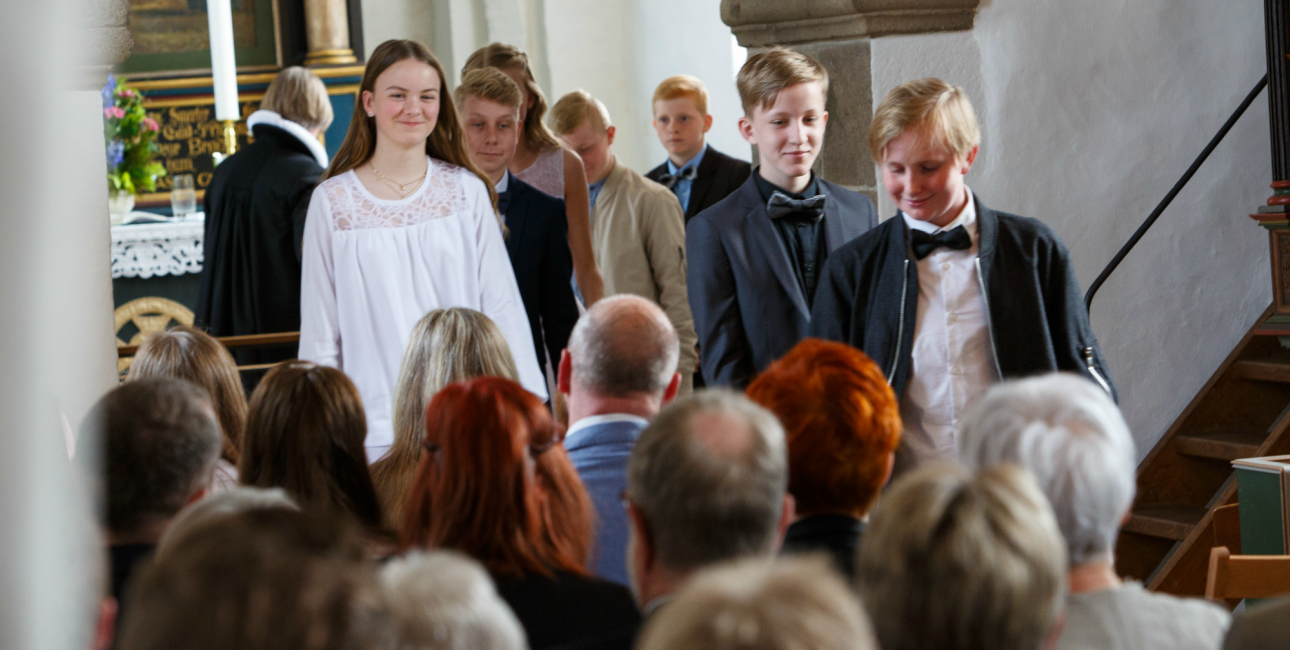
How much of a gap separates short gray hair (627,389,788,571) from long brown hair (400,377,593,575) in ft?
0.74

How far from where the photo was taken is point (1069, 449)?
5.42ft

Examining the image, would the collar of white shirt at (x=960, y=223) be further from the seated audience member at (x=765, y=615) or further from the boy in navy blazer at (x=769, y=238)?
the seated audience member at (x=765, y=615)

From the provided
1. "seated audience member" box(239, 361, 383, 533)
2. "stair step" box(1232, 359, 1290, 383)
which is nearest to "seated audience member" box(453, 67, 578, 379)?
"seated audience member" box(239, 361, 383, 533)

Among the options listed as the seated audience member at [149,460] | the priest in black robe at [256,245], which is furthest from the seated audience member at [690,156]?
the seated audience member at [149,460]

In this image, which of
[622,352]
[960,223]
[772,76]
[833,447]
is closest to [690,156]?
[772,76]

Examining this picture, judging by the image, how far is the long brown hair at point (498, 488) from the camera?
1770mm

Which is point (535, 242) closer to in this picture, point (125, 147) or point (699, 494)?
point (699, 494)

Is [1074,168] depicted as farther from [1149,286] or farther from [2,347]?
[2,347]

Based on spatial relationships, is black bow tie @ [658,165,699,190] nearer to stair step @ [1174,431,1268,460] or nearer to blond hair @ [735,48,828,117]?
blond hair @ [735,48,828,117]

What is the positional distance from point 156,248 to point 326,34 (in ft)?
7.39

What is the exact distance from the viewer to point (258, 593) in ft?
3.20

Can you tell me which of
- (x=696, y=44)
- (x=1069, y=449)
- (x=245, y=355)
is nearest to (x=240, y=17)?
(x=696, y=44)

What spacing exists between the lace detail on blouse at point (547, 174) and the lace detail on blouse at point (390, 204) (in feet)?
2.54

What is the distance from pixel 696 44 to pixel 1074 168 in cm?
459
